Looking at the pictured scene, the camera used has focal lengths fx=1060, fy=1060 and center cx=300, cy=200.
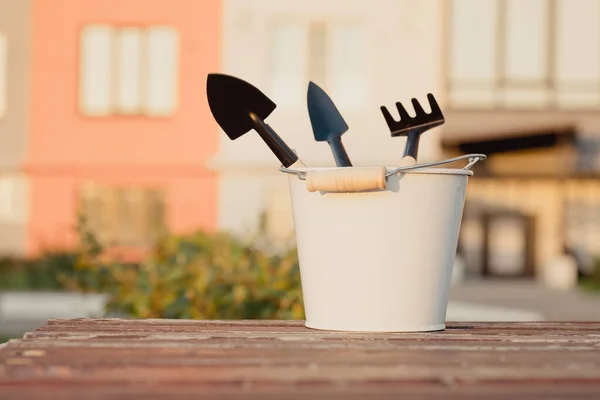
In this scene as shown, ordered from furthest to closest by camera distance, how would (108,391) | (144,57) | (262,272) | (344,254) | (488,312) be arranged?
(144,57)
(488,312)
(262,272)
(344,254)
(108,391)

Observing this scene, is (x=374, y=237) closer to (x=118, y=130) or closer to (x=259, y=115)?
(x=259, y=115)

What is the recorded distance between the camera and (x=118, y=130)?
1881 cm

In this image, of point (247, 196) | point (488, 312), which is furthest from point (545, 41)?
point (488, 312)

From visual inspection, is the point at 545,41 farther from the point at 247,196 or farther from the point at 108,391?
the point at 108,391

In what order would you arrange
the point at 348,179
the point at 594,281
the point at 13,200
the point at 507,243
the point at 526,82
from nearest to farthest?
the point at 348,179, the point at 13,200, the point at 594,281, the point at 526,82, the point at 507,243

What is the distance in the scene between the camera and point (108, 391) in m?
1.32

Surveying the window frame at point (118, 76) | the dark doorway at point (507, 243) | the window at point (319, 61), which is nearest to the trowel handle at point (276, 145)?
the window at point (319, 61)

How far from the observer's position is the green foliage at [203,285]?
4500mm

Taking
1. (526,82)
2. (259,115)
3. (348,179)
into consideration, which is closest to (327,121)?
(259,115)

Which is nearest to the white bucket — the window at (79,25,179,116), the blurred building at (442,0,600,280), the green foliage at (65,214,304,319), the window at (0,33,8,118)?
the green foliage at (65,214,304,319)

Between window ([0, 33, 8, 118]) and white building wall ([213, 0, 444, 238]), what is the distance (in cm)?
394

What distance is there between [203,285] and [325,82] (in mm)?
14256

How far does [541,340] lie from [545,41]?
797 inches

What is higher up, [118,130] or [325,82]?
[325,82]
